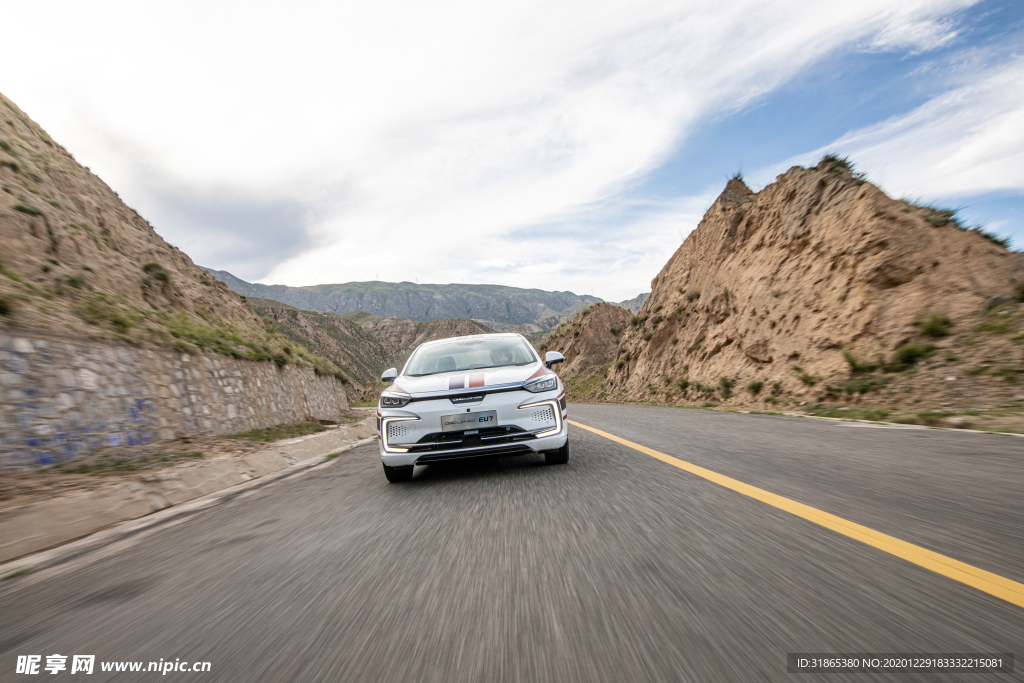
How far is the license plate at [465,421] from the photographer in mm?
4992

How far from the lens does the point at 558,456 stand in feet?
18.3

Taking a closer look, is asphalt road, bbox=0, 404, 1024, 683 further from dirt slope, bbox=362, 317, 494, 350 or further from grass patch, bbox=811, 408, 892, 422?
dirt slope, bbox=362, 317, 494, 350

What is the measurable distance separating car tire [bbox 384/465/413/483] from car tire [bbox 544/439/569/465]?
1.49 m

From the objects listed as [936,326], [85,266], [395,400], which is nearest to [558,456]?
[395,400]

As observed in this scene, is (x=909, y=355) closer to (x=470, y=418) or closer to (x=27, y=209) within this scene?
(x=470, y=418)

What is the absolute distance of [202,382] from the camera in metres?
11.4

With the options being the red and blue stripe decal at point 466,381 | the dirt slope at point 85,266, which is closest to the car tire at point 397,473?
the red and blue stripe decal at point 466,381

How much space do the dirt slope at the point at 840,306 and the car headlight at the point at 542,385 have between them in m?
7.32

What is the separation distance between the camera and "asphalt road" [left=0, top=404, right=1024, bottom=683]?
1.76 m

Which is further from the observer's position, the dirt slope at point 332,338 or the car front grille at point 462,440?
the dirt slope at point 332,338

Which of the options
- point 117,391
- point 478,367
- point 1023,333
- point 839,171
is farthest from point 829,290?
point 117,391

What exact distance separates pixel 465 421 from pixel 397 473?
1.04 meters

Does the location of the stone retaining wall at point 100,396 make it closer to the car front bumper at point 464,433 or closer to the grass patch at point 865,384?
the car front bumper at point 464,433

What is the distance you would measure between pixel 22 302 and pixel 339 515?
6725mm
